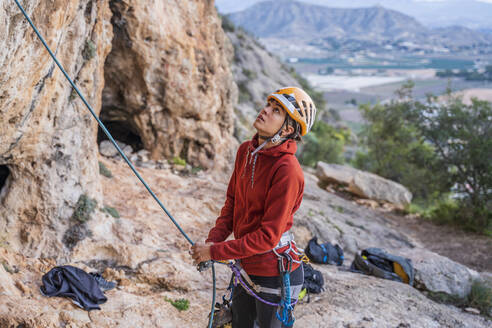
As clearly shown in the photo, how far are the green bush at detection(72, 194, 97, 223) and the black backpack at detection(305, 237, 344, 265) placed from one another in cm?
392

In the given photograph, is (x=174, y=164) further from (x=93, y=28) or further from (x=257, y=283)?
(x=257, y=283)

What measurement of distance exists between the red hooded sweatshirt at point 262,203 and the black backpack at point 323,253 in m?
4.69

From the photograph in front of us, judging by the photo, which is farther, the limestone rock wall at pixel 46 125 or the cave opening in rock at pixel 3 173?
the cave opening in rock at pixel 3 173

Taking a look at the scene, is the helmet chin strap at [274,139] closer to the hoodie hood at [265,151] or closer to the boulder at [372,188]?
the hoodie hood at [265,151]

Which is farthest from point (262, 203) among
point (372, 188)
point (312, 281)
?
point (372, 188)

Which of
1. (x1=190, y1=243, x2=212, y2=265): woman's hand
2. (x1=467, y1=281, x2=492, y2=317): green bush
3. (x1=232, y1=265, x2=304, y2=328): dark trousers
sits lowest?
(x1=467, y1=281, x2=492, y2=317): green bush

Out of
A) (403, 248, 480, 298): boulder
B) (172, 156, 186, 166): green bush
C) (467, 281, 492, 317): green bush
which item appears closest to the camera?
(467, 281, 492, 317): green bush

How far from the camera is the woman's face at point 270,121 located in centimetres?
268

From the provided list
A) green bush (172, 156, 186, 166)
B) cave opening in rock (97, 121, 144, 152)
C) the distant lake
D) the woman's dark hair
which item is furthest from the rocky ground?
the distant lake

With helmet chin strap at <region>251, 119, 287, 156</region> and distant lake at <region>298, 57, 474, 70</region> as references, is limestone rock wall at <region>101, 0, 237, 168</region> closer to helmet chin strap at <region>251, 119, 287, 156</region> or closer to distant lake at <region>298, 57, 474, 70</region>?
helmet chin strap at <region>251, 119, 287, 156</region>

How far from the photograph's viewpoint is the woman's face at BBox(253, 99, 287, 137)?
2.68m

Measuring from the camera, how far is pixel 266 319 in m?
2.87

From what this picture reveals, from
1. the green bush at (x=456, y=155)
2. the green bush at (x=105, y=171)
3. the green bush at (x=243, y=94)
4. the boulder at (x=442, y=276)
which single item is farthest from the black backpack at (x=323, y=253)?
the green bush at (x=243, y=94)

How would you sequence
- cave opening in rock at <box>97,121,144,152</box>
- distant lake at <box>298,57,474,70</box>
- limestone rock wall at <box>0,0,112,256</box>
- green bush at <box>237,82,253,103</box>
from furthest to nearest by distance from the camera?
distant lake at <box>298,57,474,70</box>
green bush at <box>237,82,253,103</box>
cave opening in rock at <box>97,121,144,152</box>
limestone rock wall at <box>0,0,112,256</box>
